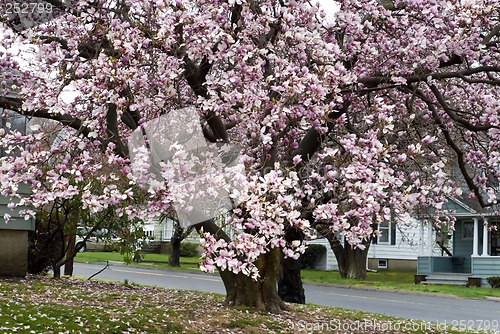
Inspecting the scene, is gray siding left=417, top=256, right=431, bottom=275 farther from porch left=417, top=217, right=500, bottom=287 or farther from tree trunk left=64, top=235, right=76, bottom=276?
tree trunk left=64, top=235, right=76, bottom=276

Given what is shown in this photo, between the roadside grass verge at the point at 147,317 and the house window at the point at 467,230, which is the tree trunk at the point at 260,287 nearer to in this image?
the roadside grass verge at the point at 147,317

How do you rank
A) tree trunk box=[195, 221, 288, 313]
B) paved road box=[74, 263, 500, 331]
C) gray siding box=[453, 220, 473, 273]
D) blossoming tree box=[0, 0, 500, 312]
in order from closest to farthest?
blossoming tree box=[0, 0, 500, 312] < tree trunk box=[195, 221, 288, 313] < paved road box=[74, 263, 500, 331] < gray siding box=[453, 220, 473, 273]

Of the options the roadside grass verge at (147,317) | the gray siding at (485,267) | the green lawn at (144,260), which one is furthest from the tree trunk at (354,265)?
the roadside grass verge at (147,317)

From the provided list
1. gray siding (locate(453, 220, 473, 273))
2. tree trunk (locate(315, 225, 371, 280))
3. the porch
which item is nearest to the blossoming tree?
tree trunk (locate(315, 225, 371, 280))

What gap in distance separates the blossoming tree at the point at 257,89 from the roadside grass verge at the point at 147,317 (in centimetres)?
79

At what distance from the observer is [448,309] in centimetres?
1889

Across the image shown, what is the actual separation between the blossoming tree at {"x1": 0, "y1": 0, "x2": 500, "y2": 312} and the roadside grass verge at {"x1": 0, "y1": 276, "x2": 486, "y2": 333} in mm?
794

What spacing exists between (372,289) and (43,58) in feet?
64.0

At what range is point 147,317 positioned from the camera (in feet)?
32.1

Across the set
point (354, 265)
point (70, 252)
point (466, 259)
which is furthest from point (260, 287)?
point (466, 259)

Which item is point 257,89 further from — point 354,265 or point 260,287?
point 354,265

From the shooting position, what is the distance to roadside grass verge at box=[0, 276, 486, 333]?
8.70m

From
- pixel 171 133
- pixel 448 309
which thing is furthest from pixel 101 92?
pixel 448 309

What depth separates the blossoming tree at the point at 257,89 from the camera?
7977 mm
